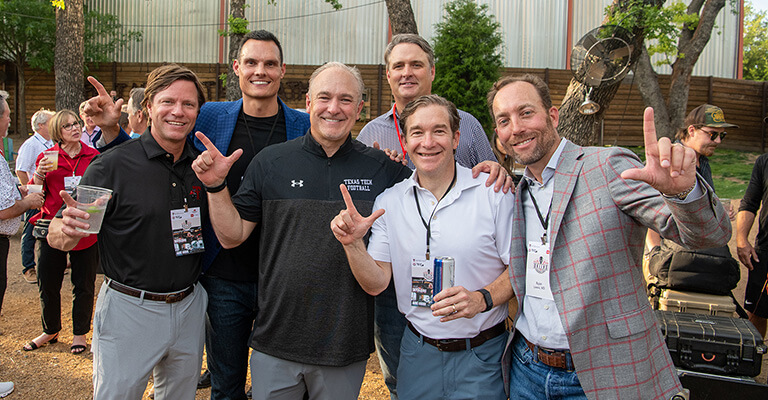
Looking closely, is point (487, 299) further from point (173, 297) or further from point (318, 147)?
point (173, 297)

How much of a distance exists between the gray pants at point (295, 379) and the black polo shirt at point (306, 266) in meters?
0.07

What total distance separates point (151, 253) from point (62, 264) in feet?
9.78

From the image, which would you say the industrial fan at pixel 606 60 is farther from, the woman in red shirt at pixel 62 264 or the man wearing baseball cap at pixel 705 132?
the woman in red shirt at pixel 62 264

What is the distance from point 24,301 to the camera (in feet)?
20.1

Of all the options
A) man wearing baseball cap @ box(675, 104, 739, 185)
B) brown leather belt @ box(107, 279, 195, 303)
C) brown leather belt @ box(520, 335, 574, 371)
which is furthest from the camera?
man wearing baseball cap @ box(675, 104, 739, 185)

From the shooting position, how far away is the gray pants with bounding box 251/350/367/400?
97.8 inches

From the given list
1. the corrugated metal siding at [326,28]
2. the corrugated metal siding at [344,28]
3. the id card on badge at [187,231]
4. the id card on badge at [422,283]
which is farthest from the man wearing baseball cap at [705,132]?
the corrugated metal siding at [326,28]

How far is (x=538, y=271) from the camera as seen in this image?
214 cm

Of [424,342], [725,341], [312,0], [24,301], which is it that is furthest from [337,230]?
[312,0]

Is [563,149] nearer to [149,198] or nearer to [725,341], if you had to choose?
[149,198]

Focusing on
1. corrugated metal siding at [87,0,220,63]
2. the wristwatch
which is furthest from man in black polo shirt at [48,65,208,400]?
corrugated metal siding at [87,0,220,63]

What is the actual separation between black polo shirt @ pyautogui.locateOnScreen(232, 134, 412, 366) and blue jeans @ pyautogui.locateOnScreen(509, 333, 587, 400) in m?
0.73

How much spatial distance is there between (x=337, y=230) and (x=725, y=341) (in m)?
3.02

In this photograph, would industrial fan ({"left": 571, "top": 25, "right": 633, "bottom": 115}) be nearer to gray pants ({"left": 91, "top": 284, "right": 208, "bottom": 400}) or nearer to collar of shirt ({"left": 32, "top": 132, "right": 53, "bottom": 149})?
gray pants ({"left": 91, "top": 284, "right": 208, "bottom": 400})
